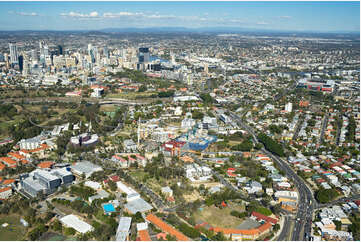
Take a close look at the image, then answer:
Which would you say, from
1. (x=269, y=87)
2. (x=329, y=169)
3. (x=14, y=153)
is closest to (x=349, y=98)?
(x=269, y=87)

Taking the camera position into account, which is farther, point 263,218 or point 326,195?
point 326,195

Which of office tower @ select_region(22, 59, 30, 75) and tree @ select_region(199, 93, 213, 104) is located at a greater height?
office tower @ select_region(22, 59, 30, 75)

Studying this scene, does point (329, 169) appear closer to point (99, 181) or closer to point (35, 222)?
point (99, 181)

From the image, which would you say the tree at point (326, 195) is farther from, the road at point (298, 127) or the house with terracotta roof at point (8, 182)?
the house with terracotta roof at point (8, 182)

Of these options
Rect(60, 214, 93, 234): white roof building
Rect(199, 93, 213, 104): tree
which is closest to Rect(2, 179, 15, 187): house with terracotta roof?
Rect(60, 214, 93, 234): white roof building

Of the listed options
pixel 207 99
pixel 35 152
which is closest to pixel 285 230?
pixel 35 152

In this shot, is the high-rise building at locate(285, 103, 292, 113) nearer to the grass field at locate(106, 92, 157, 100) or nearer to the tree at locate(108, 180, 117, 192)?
the grass field at locate(106, 92, 157, 100)

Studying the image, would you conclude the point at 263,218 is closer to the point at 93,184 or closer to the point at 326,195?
the point at 326,195
